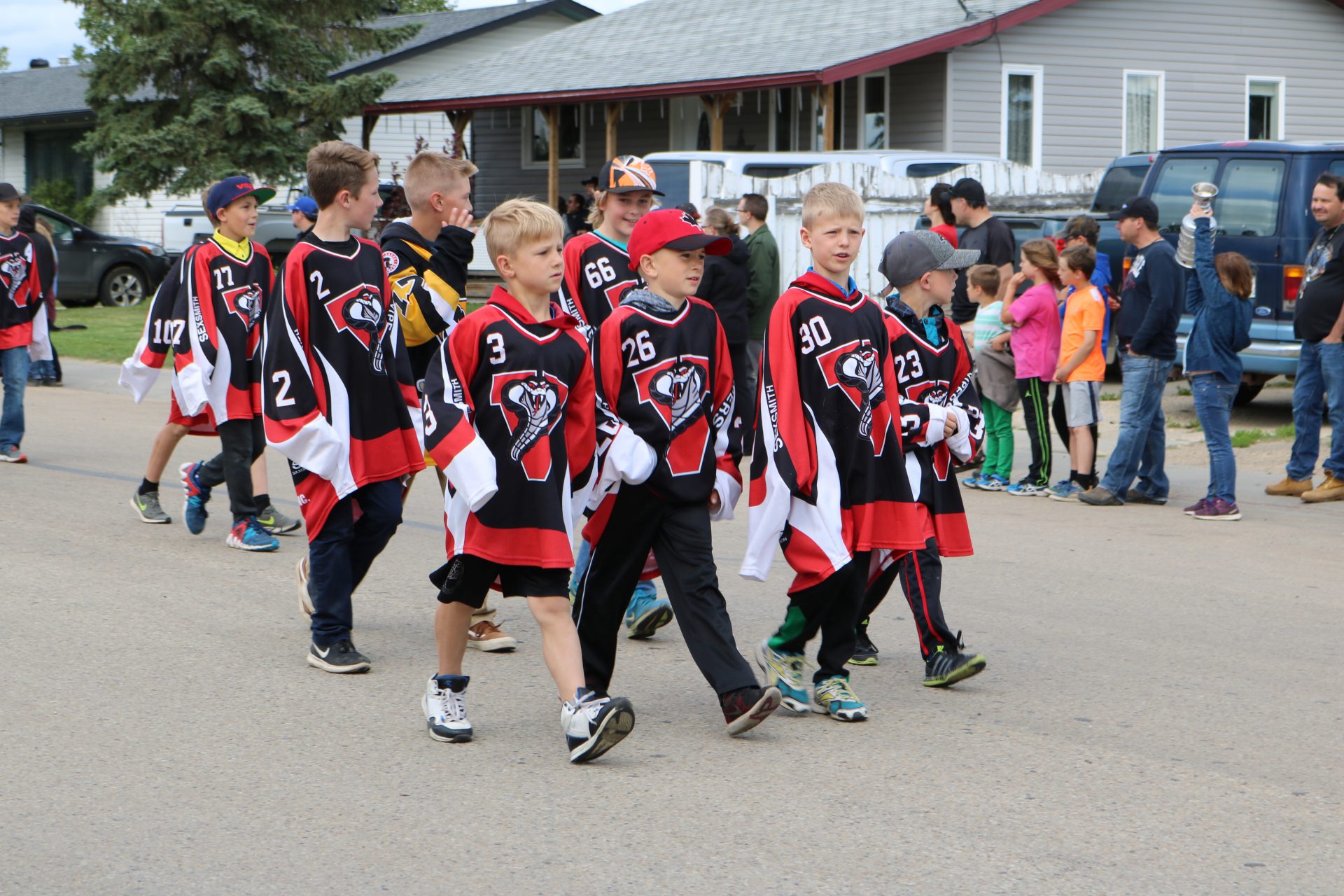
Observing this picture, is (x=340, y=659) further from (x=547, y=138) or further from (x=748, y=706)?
(x=547, y=138)

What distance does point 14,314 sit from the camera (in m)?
11.2

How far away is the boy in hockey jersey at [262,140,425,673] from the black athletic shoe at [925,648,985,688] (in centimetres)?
213

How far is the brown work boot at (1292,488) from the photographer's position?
1023cm

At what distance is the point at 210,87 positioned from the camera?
98.1 feet

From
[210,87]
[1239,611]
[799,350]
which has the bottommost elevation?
[1239,611]

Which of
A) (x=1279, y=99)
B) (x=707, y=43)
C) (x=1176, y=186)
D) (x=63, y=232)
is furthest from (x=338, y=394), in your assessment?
(x=1279, y=99)

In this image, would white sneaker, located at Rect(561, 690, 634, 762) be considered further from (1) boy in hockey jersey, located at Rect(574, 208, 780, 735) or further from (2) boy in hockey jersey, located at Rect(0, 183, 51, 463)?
(2) boy in hockey jersey, located at Rect(0, 183, 51, 463)

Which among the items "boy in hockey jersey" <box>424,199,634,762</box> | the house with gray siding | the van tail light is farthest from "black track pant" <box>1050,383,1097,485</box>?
the house with gray siding

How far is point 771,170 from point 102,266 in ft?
41.7

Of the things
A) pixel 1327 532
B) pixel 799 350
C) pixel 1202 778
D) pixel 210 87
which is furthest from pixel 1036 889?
pixel 210 87

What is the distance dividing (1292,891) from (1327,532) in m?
5.82

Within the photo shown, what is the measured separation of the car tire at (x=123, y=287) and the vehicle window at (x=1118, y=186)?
1676 cm

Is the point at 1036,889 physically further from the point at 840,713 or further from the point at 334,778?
the point at 334,778

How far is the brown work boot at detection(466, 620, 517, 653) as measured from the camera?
630 cm
